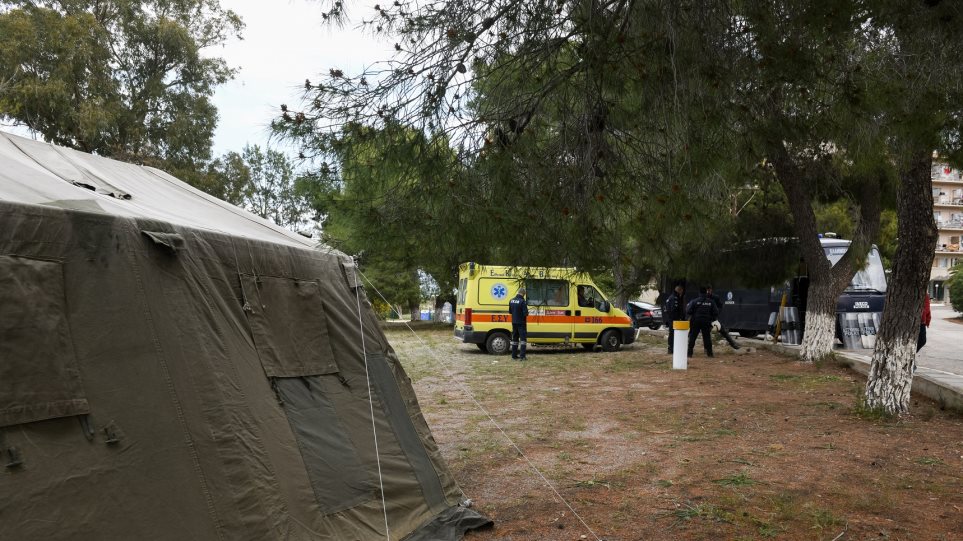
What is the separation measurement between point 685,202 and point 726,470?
2655 millimetres

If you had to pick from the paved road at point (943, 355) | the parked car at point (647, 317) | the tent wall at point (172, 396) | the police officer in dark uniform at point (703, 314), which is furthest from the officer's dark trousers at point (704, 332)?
the parked car at point (647, 317)

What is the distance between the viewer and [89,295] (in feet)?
9.98

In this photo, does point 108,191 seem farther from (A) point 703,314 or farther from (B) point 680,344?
(A) point 703,314

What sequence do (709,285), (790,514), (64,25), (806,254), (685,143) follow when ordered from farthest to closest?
(64,25) → (709,285) → (806,254) → (790,514) → (685,143)

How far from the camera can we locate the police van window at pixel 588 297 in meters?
17.4

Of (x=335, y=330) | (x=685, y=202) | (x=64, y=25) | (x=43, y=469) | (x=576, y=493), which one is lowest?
(x=576, y=493)

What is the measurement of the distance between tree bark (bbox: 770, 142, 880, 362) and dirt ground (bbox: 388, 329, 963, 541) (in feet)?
3.88

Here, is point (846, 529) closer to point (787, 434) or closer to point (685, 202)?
point (685, 202)

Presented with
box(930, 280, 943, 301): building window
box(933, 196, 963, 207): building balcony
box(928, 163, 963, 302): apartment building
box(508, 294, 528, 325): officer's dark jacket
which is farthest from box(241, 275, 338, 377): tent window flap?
box(933, 196, 963, 207): building balcony

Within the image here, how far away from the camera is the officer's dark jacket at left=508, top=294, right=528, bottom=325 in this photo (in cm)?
1565

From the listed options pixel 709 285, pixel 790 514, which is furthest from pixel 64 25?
pixel 790 514

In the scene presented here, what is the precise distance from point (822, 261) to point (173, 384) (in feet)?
40.3

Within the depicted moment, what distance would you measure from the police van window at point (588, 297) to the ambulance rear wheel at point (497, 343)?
2145mm

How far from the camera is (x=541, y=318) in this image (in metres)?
17.3
